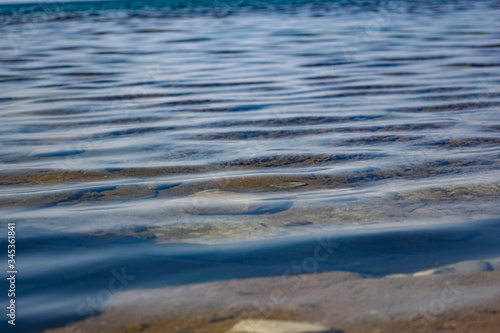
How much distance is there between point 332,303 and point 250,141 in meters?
2.16

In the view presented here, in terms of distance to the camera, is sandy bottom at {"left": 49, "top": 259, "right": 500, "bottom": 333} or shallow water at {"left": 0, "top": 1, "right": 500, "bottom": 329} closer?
sandy bottom at {"left": 49, "top": 259, "right": 500, "bottom": 333}

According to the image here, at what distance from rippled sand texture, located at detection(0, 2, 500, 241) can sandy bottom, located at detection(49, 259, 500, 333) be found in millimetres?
435

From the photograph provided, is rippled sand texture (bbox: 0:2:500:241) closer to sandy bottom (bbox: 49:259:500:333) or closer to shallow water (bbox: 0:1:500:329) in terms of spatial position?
shallow water (bbox: 0:1:500:329)

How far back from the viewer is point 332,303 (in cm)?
155

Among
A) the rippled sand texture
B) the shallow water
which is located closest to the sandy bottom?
the shallow water

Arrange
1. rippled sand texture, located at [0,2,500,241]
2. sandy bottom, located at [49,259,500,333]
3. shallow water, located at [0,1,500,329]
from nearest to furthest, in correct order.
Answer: sandy bottom, located at [49,259,500,333] → shallow water, located at [0,1,500,329] → rippled sand texture, located at [0,2,500,241]

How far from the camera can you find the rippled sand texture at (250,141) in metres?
2.32

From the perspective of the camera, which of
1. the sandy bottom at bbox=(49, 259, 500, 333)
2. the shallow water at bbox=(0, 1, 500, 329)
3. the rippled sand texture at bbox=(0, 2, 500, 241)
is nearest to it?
the sandy bottom at bbox=(49, 259, 500, 333)

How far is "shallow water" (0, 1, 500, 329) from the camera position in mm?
2094

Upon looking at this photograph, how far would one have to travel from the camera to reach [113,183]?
277cm

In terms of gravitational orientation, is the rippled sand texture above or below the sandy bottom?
below

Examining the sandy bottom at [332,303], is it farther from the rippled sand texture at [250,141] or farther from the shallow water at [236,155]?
the rippled sand texture at [250,141]

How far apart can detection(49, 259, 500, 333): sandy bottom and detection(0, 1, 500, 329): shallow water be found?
0.32ft

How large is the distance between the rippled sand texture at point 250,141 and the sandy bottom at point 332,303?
44cm
